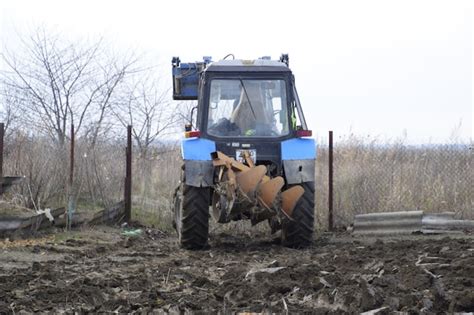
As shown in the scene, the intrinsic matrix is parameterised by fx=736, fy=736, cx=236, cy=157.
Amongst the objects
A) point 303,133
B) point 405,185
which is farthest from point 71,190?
point 405,185

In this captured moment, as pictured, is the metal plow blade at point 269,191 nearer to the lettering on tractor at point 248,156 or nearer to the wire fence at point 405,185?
the lettering on tractor at point 248,156

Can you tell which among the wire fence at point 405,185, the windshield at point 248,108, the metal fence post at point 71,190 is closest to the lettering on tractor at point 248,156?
the windshield at point 248,108

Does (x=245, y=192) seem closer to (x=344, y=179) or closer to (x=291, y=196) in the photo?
(x=291, y=196)

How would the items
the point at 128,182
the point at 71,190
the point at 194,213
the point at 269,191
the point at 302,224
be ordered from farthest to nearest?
the point at 128,182 < the point at 71,190 < the point at 302,224 < the point at 194,213 < the point at 269,191

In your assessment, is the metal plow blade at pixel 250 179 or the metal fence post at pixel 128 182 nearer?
the metal plow blade at pixel 250 179

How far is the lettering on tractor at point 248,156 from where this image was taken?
8.92 meters

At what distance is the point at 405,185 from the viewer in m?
12.9

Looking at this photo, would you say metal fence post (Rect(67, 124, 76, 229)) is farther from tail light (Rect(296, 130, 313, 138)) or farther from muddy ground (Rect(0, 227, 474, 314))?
tail light (Rect(296, 130, 313, 138))

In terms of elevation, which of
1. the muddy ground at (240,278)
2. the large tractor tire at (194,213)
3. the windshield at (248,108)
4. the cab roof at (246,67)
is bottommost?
the muddy ground at (240,278)

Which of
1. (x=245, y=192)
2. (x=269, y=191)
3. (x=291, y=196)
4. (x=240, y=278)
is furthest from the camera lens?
(x=291, y=196)

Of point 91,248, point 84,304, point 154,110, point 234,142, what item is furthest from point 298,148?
point 154,110

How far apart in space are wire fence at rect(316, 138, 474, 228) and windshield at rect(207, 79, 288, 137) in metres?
3.18

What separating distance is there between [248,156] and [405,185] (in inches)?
178

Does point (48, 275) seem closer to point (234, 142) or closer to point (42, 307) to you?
point (42, 307)
